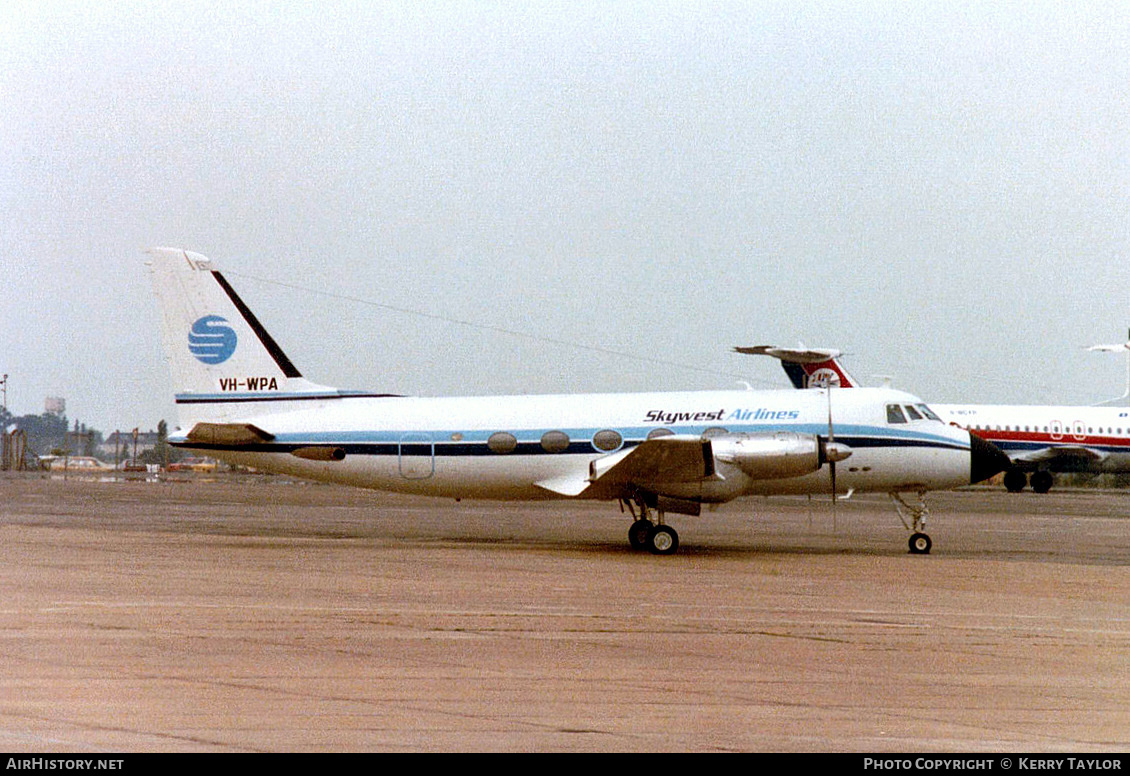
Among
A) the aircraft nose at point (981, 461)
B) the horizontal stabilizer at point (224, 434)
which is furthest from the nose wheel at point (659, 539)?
the horizontal stabilizer at point (224, 434)

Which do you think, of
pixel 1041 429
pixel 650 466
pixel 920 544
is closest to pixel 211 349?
pixel 650 466

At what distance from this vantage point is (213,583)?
1756 cm

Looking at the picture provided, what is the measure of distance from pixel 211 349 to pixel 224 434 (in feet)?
6.10

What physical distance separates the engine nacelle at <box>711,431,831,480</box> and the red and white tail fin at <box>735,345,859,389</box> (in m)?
27.1

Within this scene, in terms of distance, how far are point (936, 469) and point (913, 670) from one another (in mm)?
13929

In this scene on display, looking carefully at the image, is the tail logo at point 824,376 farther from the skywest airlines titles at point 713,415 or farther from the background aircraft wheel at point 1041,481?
the skywest airlines titles at point 713,415

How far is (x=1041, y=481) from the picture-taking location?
57938 mm

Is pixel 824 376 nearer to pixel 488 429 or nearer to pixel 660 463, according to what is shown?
pixel 488 429

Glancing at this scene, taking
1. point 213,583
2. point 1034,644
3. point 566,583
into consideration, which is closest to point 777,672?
point 1034,644

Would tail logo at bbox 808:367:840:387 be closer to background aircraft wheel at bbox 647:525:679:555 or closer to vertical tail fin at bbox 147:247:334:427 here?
background aircraft wheel at bbox 647:525:679:555

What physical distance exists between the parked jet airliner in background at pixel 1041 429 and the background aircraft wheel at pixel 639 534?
29.8 m

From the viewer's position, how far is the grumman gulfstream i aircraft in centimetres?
2456

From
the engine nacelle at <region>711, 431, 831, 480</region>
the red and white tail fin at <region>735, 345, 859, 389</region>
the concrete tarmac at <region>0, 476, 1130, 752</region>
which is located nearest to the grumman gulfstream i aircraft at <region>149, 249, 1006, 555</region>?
the engine nacelle at <region>711, 431, 831, 480</region>
